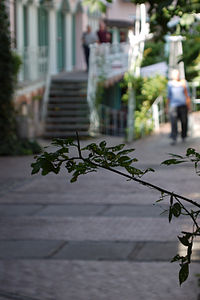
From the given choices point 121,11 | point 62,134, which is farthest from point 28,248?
point 121,11

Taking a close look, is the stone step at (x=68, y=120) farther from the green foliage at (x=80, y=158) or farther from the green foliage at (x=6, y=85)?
the green foliage at (x=80, y=158)

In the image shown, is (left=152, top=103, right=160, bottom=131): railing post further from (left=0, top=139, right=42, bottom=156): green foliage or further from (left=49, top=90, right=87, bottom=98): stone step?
(left=0, top=139, right=42, bottom=156): green foliage

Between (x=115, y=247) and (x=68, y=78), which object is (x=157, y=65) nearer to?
(x=68, y=78)

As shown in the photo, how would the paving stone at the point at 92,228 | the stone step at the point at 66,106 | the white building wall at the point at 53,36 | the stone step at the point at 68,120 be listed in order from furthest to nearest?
the white building wall at the point at 53,36 < the stone step at the point at 66,106 < the stone step at the point at 68,120 < the paving stone at the point at 92,228

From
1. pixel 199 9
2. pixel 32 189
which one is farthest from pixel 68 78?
pixel 199 9

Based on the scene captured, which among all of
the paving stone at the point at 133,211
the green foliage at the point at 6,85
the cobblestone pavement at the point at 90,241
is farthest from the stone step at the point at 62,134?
the paving stone at the point at 133,211

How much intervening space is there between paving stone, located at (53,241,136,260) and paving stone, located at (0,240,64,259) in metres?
0.10

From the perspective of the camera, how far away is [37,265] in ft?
23.1

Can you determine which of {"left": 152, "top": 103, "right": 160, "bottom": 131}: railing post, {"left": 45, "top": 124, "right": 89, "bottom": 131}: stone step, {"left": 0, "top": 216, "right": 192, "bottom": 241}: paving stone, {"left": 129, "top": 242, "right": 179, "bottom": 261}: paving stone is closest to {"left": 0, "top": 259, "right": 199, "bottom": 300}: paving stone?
{"left": 129, "top": 242, "right": 179, "bottom": 261}: paving stone

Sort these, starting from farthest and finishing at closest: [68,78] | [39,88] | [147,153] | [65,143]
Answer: [68,78], [39,88], [147,153], [65,143]

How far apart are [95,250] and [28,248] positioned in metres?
0.62

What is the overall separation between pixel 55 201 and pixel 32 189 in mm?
1444

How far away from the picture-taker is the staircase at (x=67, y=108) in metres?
24.0

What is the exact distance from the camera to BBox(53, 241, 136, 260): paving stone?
7348 mm
